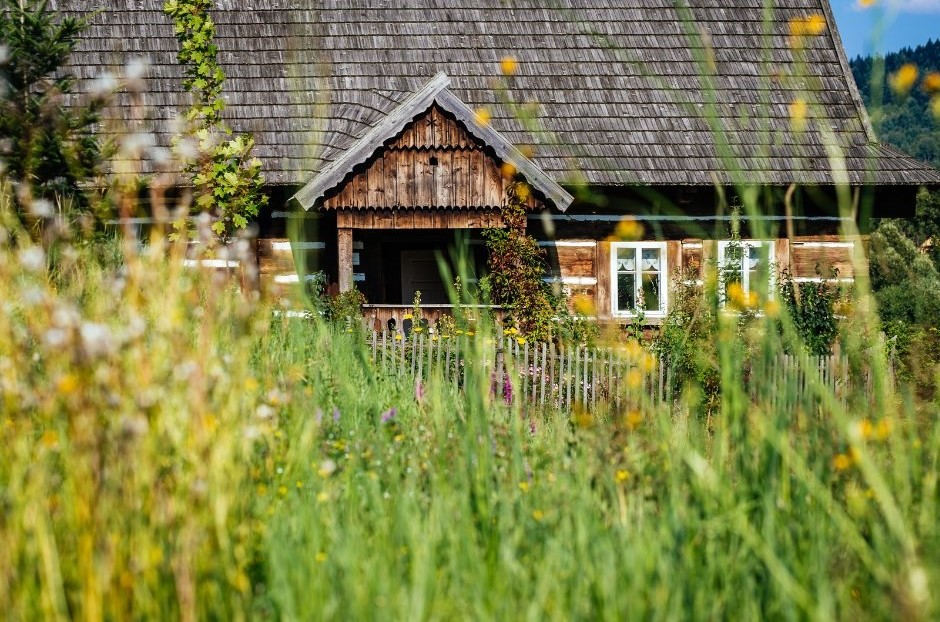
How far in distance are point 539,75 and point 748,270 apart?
4001 mm

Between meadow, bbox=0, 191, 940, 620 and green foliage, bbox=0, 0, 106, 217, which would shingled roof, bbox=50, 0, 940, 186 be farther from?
meadow, bbox=0, 191, 940, 620

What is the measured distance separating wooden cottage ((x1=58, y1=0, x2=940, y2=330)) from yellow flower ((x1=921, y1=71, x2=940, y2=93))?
30.4 feet

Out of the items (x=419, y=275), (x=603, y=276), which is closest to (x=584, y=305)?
(x=603, y=276)

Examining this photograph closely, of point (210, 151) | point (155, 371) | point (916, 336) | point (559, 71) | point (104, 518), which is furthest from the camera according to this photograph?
point (559, 71)

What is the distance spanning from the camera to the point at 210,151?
1067 centimetres

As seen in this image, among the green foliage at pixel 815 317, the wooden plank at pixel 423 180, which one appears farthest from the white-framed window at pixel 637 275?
the wooden plank at pixel 423 180

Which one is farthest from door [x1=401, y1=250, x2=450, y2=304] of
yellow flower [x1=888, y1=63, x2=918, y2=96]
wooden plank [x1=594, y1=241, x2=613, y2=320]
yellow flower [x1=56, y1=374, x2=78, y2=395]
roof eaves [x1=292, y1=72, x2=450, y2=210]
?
yellow flower [x1=56, y1=374, x2=78, y2=395]

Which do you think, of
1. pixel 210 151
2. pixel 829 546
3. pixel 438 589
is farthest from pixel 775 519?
pixel 210 151

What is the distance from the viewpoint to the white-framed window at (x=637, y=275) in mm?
13539

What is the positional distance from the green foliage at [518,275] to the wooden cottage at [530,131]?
1.01ft

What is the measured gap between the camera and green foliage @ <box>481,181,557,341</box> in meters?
10.8

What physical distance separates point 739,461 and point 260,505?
1.31 metres

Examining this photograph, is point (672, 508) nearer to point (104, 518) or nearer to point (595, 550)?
point (595, 550)

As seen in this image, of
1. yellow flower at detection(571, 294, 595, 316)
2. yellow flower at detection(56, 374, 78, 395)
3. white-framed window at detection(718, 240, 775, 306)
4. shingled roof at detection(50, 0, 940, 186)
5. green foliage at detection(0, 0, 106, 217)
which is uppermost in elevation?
shingled roof at detection(50, 0, 940, 186)
